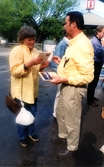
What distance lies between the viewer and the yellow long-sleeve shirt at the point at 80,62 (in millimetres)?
2387

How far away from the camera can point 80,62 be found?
7.83 ft

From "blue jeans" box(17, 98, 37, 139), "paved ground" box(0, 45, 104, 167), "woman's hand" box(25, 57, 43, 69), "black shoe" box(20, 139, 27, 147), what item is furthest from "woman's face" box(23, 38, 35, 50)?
"paved ground" box(0, 45, 104, 167)

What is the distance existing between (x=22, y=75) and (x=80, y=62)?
844 mm

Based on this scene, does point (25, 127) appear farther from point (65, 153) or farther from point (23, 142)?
point (65, 153)

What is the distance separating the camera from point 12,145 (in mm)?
3174

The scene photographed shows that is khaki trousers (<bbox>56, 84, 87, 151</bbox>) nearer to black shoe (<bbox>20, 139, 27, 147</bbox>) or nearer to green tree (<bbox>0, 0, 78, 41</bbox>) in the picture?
black shoe (<bbox>20, 139, 27, 147</bbox>)

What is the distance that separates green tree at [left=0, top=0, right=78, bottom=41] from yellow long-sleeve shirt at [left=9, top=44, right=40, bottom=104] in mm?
39512

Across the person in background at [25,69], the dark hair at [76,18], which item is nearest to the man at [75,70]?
the dark hair at [76,18]

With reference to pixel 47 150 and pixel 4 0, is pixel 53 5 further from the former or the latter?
pixel 47 150

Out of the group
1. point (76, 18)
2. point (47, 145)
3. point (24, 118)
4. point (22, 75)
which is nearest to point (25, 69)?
point (22, 75)

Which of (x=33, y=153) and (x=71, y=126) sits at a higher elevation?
(x=71, y=126)

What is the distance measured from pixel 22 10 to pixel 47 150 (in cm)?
4319

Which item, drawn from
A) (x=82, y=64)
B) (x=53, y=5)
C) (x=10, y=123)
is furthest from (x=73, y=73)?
(x=53, y=5)

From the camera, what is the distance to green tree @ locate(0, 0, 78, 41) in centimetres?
4138
